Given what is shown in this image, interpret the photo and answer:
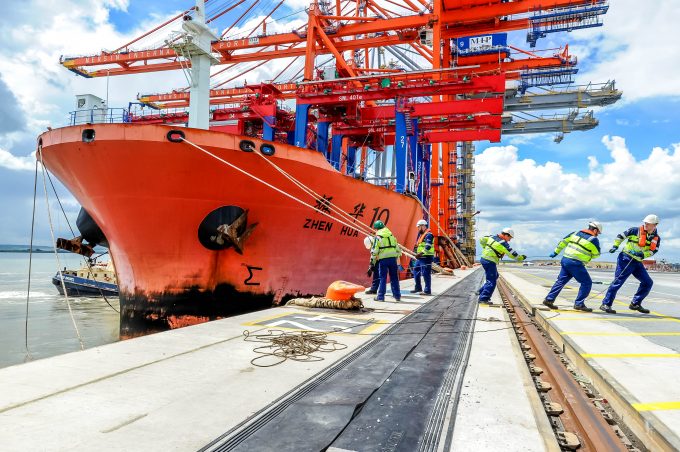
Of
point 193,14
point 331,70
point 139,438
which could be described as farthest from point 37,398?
point 331,70

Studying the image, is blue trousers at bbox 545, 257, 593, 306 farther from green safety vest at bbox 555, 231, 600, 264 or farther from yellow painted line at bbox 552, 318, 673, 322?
yellow painted line at bbox 552, 318, 673, 322

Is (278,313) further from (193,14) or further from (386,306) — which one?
(193,14)

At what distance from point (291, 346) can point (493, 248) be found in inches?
188

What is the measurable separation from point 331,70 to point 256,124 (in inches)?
177

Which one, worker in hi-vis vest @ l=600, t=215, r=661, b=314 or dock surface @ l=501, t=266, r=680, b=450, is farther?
worker in hi-vis vest @ l=600, t=215, r=661, b=314

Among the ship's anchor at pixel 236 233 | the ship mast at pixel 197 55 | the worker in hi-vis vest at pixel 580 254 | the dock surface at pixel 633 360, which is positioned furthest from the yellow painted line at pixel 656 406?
the ship mast at pixel 197 55

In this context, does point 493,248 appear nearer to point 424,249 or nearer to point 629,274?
point 424,249

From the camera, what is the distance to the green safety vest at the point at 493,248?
7.38 meters

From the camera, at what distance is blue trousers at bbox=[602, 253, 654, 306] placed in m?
6.75

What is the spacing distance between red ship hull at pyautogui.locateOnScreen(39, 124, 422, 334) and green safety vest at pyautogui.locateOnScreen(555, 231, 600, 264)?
4797 millimetres

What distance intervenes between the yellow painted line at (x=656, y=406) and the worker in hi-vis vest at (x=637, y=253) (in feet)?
15.3

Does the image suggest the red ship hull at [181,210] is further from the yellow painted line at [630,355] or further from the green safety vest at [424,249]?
the yellow painted line at [630,355]

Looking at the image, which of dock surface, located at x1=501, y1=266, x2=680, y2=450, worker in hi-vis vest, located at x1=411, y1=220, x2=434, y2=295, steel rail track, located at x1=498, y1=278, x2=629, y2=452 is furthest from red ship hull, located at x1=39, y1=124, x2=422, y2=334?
steel rail track, located at x1=498, y1=278, x2=629, y2=452

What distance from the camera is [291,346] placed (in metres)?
4.02
